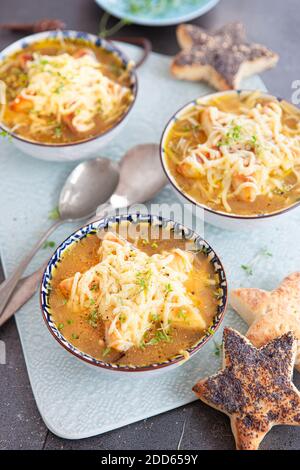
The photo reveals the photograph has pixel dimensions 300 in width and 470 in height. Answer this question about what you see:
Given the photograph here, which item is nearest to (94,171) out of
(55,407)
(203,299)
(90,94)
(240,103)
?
(90,94)

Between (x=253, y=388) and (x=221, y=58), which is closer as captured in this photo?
(x=253, y=388)

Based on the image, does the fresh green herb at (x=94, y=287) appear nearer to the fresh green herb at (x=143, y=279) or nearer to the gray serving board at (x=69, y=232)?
the fresh green herb at (x=143, y=279)

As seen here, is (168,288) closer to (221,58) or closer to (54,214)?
(54,214)

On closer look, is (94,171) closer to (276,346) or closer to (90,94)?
(90,94)

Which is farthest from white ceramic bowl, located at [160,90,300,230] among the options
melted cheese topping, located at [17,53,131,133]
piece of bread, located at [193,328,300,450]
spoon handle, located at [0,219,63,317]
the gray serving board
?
spoon handle, located at [0,219,63,317]

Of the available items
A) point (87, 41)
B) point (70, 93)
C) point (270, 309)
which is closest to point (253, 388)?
point (270, 309)

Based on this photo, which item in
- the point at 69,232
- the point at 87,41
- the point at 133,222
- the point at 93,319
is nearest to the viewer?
the point at 93,319

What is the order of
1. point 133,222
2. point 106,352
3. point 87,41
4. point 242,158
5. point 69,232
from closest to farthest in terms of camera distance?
point 106,352
point 133,222
point 242,158
point 69,232
point 87,41
